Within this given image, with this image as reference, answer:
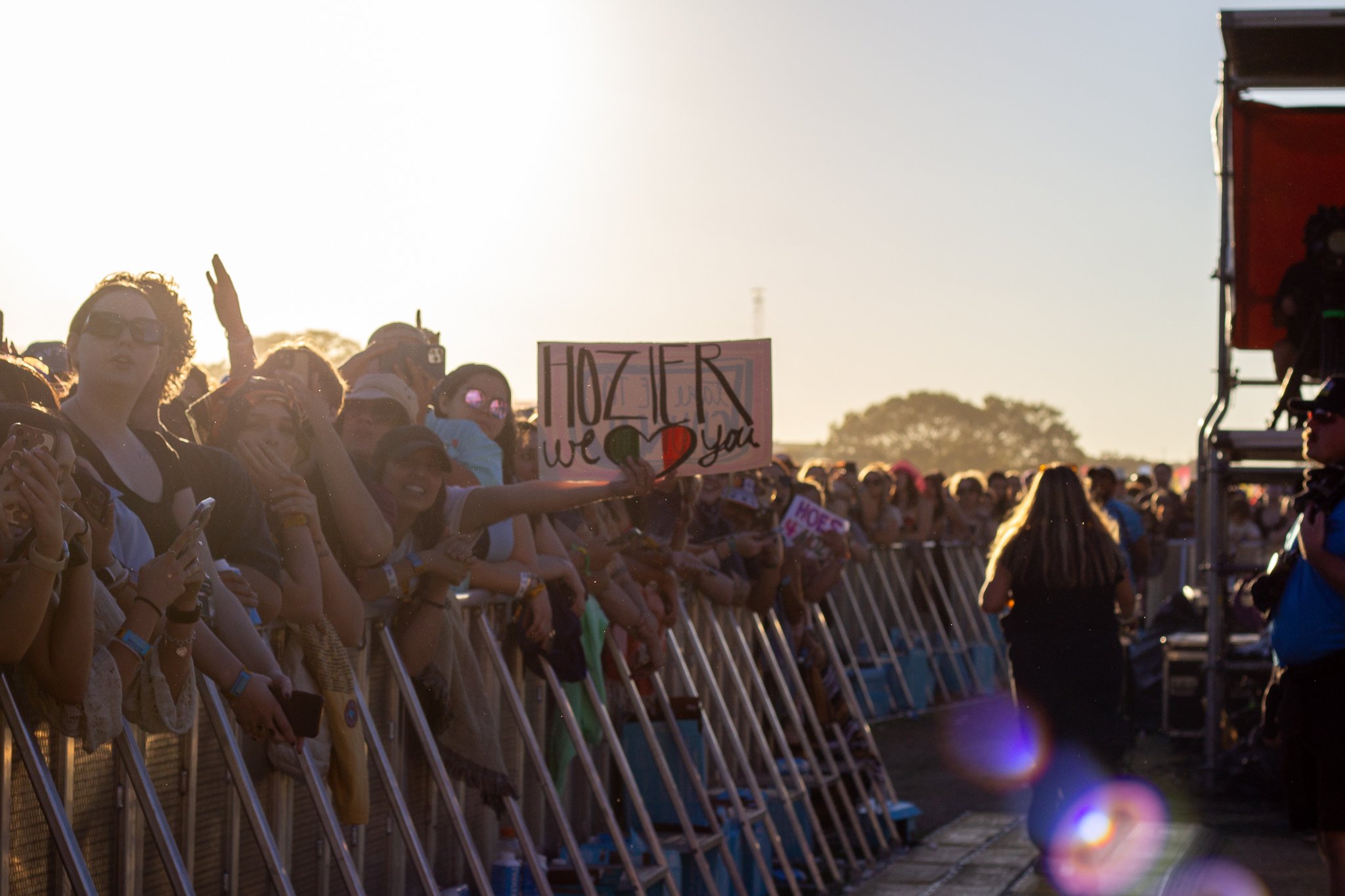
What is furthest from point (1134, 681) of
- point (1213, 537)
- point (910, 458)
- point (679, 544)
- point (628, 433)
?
point (910, 458)

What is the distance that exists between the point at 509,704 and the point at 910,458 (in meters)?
92.9

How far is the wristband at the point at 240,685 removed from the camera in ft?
14.6

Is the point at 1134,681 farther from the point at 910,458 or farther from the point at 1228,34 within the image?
the point at 910,458

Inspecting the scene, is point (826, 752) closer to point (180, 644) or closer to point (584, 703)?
point (584, 703)

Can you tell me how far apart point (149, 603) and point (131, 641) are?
9 centimetres

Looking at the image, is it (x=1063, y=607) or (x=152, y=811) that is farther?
(x=1063, y=607)

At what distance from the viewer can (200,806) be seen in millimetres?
4594

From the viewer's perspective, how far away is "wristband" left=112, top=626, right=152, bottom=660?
13.0 ft

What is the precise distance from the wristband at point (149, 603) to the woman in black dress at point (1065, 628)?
5.01m

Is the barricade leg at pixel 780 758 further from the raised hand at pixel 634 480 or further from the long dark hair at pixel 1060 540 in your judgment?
the raised hand at pixel 634 480

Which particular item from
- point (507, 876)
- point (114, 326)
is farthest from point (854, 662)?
point (114, 326)

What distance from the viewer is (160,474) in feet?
15.0

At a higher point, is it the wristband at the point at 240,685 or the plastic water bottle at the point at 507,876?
the wristband at the point at 240,685

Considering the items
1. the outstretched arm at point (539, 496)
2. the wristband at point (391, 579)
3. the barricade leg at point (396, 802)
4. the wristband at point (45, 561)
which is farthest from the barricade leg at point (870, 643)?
the wristband at point (45, 561)
